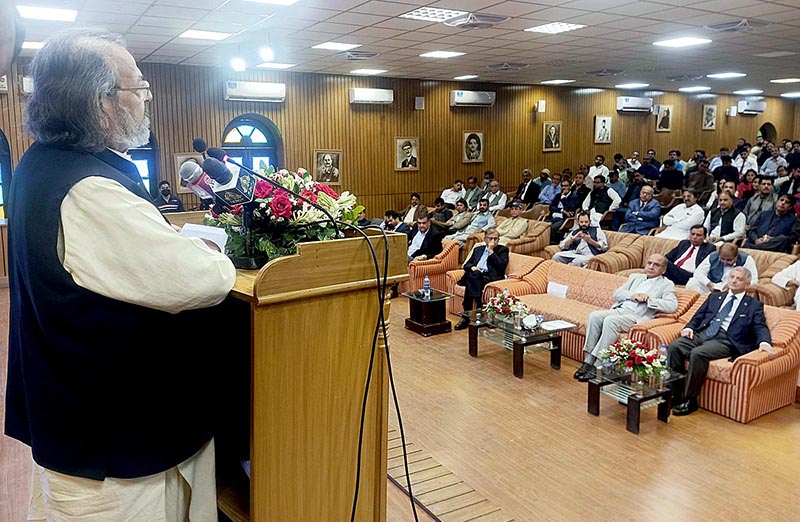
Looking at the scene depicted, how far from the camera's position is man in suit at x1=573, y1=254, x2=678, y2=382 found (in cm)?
600

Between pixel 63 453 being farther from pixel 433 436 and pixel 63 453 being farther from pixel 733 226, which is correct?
pixel 733 226

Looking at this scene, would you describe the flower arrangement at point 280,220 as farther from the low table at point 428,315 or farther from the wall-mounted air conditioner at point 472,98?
the wall-mounted air conditioner at point 472,98

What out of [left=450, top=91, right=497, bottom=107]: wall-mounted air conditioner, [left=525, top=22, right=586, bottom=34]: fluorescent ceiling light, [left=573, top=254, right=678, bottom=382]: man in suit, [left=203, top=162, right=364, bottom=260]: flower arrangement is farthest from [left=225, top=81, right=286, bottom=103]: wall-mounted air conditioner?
[left=203, top=162, right=364, bottom=260]: flower arrangement

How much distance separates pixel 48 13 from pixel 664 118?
16011mm

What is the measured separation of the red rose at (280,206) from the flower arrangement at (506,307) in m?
4.83

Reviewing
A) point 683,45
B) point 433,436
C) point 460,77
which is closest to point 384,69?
point 460,77

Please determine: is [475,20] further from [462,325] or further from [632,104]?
[632,104]

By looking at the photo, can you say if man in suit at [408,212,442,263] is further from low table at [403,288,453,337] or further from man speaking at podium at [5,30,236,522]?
man speaking at podium at [5,30,236,522]

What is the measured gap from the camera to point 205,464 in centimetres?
164

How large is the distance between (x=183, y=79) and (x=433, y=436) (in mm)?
8491

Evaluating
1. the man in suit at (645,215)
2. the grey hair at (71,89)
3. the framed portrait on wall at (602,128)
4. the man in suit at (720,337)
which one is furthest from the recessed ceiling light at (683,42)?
the grey hair at (71,89)

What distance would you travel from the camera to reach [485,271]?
313 inches

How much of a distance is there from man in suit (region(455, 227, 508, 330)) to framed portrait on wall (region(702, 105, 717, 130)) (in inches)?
556

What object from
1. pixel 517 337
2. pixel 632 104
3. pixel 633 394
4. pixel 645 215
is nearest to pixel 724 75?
pixel 632 104
